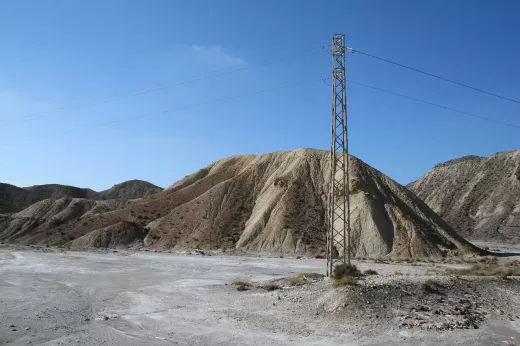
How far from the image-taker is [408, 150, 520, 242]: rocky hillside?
9625cm

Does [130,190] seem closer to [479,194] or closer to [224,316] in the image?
[479,194]

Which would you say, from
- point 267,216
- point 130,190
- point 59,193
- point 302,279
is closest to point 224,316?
point 302,279

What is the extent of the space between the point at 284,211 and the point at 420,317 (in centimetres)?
4394

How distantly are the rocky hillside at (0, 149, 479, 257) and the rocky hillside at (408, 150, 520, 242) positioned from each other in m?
41.4

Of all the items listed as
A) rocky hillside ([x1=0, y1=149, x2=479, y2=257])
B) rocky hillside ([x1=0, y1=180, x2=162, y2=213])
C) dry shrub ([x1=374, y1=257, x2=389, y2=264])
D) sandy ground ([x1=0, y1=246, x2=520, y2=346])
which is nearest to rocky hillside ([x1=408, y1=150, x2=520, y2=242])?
rocky hillside ([x1=0, y1=149, x2=479, y2=257])

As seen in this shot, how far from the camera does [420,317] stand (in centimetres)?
1574

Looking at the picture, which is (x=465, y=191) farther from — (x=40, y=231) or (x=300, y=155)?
(x=40, y=231)

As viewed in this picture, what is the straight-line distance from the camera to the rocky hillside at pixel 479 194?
9625cm

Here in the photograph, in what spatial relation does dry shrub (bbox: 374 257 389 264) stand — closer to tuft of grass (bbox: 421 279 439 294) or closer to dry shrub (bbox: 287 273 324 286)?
dry shrub (bbox: 287 273 324 286)

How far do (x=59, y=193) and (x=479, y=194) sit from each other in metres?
115

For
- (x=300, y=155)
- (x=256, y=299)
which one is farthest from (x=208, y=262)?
(x=300, y=155)

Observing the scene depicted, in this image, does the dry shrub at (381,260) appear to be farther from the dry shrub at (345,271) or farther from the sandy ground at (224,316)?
the sandy ground at (224,316)

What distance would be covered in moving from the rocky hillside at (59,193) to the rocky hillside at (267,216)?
51.6 meters

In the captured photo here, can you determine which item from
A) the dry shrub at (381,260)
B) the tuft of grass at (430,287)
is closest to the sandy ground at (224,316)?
the tuft of grass at (430,287)
